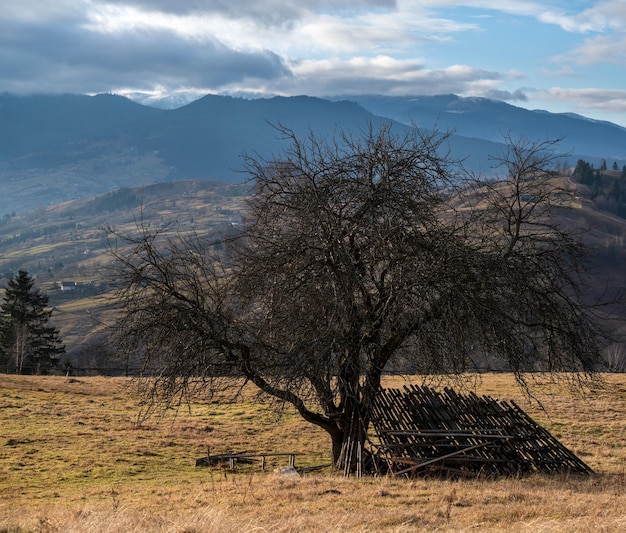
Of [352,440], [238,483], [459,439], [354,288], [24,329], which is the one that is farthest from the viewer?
[24,329]

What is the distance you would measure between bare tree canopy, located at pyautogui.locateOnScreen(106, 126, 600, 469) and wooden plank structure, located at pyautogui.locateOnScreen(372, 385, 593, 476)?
3.16 feet

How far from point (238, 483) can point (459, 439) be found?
583 centimetres

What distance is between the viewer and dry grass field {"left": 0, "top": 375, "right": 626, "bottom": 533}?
10.5m

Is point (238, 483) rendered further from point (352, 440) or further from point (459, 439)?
point (459, 439)

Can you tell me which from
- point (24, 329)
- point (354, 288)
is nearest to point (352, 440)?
point (354, 288)

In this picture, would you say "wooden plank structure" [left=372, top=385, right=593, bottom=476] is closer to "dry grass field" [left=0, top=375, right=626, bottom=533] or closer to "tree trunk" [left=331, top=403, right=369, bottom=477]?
"tree trunk" [left=331, top=403, right=369, bottom=477]

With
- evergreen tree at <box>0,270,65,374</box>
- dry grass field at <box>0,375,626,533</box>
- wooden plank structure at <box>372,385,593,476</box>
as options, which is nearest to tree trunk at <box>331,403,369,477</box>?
wooden plank structure at <box>372,385,593,476</box>

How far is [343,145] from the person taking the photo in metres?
19.3

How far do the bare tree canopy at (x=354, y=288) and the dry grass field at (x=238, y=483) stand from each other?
80.3 inches

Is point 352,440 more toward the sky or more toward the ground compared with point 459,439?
more toward the ground

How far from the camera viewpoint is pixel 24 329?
66.9m

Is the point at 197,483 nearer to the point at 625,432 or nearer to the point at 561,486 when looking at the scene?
the point at 561,486

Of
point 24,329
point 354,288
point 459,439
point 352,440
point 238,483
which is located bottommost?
point 24,329

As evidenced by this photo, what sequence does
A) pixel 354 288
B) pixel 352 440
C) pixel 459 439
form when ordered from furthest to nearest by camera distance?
1. pixel 352 440
2. pixel 459 439
3. pixel 354 288
